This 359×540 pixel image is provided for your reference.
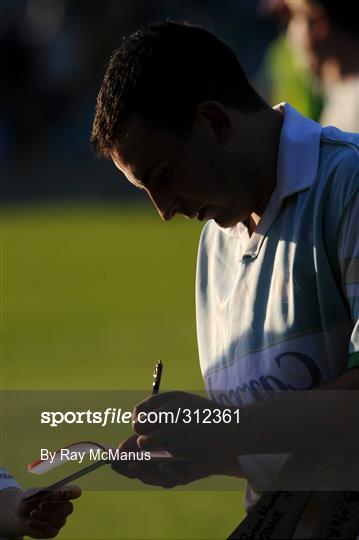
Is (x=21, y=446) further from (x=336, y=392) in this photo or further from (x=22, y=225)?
(x=22, y=225)

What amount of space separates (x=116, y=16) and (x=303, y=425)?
74.4 ft

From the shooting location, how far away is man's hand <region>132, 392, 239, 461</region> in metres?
2.65

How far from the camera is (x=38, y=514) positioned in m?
2.91

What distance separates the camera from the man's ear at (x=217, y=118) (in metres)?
2.71

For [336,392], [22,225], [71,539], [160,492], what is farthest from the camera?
[22,225]

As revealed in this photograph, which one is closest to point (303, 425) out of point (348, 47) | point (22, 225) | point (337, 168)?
point (337, 168)

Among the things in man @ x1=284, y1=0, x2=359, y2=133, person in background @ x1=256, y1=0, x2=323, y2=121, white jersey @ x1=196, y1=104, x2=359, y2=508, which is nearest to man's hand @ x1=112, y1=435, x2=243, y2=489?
white jersey @ x1=196, y1=104, x2=359, y2=508

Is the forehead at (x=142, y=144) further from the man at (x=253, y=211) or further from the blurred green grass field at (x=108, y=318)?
the blurred green grass field at (x=108, y=318)

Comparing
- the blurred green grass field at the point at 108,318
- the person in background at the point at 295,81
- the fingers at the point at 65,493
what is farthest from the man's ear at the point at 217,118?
the person in background at the point at 295,81

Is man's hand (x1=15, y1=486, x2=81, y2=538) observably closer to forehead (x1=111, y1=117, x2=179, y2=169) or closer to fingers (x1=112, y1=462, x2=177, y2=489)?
fingers (x1=112, y1=462, x2=177, y2=489)

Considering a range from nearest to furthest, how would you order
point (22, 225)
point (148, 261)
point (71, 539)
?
1. point (71, 539)
2. point (148, 261)
3. point (22, 225)

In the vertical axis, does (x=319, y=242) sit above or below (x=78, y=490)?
above

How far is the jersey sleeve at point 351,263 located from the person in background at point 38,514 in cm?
75

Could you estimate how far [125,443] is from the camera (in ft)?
9.54
